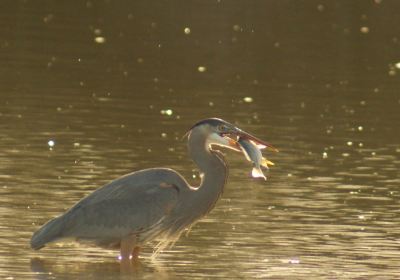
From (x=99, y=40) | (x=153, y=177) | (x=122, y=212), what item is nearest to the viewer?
(x=122, y=212)

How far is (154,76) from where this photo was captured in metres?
23.8

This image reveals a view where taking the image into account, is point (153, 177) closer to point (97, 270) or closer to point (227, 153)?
point (97, 270)

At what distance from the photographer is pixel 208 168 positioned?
12734 millimetres

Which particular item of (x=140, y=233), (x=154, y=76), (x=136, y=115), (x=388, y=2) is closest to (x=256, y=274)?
(x=140, y=233)

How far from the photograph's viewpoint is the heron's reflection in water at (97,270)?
11867mm

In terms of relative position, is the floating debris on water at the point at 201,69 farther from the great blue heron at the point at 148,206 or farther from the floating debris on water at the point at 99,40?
the great blue heron at the point at 148,206

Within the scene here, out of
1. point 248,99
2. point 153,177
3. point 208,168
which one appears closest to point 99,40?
point 248,99

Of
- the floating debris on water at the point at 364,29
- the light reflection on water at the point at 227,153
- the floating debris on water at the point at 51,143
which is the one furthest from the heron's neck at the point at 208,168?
the floating debris on water at the point at 364,29

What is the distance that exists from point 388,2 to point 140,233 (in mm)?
26839

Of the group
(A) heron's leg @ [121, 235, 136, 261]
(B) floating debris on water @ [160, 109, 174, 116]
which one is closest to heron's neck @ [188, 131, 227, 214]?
(A) heron's leg @ [121, 235, 136, 261]

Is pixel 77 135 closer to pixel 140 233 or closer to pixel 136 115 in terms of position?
pixel 136 115

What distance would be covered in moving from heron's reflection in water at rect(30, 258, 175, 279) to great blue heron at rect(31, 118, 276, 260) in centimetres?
13

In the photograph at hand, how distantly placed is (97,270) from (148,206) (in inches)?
26.5

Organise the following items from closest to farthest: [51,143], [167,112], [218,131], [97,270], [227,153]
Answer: [97,270] → [218,131] → [51,143] → [227,153] → [167,112]
